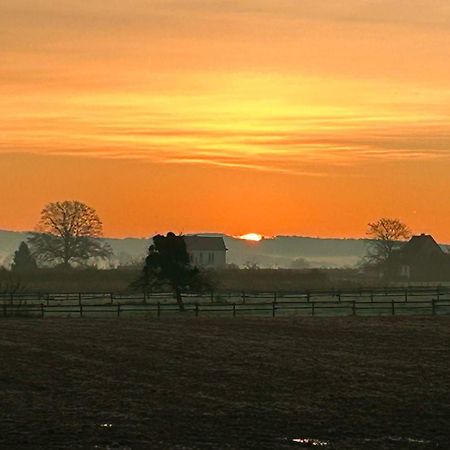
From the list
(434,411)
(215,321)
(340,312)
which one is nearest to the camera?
(434,411)

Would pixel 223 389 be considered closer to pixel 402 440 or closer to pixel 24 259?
pixel 402 440

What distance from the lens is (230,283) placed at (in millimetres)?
108125

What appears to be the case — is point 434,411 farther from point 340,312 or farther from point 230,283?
point 230,283

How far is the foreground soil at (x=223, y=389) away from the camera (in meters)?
23.4

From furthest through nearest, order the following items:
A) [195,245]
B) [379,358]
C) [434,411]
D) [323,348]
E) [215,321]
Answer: [195,245], [215,321], [323,348], [379,358], [434,411]

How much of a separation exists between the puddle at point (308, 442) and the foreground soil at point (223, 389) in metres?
0.19

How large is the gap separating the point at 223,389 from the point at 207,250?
147 metres

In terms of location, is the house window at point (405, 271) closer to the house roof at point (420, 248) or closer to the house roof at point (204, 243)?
the house roof at point (420, 248)

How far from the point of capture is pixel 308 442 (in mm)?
22781

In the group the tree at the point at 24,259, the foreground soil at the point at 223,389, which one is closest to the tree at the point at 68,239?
the tree at the point at 24,259

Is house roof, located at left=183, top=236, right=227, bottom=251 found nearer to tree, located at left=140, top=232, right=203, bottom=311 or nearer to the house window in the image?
the house window

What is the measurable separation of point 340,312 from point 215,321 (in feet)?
42.5

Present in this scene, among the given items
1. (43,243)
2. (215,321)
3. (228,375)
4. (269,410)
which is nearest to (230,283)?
(43,243)

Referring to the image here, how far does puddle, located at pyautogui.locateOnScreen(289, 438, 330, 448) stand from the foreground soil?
0.19 m
